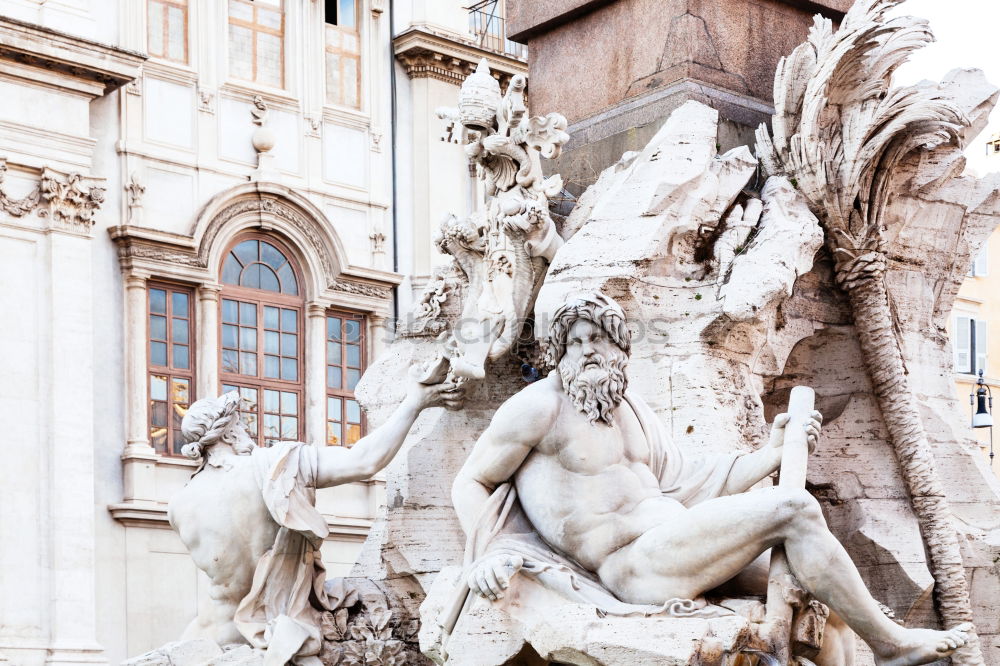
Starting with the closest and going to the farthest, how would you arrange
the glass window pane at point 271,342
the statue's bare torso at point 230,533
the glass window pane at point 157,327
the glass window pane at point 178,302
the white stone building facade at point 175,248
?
the statue's bare torso at point 230,533 < the white stone building facade at point 175,248 < the glass window pane at point 157,327 < the glass window pane at point 178,302 < the glass window pane at point 271,342

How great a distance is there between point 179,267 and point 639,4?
11.7 meters

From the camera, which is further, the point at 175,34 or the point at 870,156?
the point at 175,34

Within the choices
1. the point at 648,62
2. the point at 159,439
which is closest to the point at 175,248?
the point at 159,439

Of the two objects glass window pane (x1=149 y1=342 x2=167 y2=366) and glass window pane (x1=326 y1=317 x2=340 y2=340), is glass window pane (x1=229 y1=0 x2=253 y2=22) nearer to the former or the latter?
glass window pane (x1=326 y1=317 x2=340 y2=340)

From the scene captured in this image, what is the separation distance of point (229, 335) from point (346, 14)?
4377mm

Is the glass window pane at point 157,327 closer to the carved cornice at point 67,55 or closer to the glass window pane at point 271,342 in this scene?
the glass window pane at point 271,342

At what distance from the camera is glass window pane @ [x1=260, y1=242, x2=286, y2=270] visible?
21.0m

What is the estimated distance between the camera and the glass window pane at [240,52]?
21016 millimetres

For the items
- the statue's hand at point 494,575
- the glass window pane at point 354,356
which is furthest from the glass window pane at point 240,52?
the statue's hand at point 494,575

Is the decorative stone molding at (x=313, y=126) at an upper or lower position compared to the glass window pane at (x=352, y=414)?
upper

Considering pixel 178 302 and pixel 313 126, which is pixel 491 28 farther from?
pixel 178 302

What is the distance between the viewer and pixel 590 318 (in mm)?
6562

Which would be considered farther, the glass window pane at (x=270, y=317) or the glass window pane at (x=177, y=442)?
the glass window pane at (x=270, y=317)


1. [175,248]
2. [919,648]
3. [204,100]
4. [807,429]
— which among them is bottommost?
[919,648]
